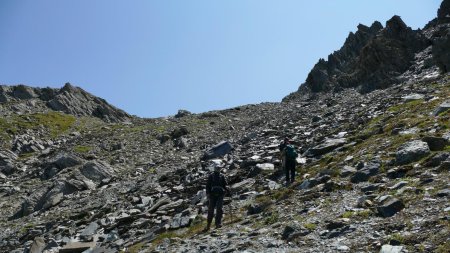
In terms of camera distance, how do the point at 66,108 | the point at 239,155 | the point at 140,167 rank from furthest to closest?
the point at 66,108 < the point at 140,167 < the point at 239,155

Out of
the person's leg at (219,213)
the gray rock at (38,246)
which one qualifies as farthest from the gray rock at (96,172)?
the person's leg at (219,213)

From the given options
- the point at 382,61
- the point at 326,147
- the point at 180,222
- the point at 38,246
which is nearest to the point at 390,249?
the point at 180,222

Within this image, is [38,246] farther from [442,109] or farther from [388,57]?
[388,57]

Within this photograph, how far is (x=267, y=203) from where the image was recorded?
2089 cm

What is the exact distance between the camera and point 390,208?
47.4ft

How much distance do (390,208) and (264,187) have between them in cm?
→ 1095

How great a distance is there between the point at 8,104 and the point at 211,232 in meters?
102

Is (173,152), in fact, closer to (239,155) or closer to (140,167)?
(140,167)

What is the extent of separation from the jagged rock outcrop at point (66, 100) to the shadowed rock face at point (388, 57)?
5077 cm

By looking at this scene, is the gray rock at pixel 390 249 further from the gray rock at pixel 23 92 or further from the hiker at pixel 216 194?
the gray rock at pixel 23 92

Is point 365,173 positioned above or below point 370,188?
above

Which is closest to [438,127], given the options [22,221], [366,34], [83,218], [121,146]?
[83,218]

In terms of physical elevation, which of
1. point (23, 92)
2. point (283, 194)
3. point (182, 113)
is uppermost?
point (23, 92)

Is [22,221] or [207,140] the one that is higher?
[207,140]
